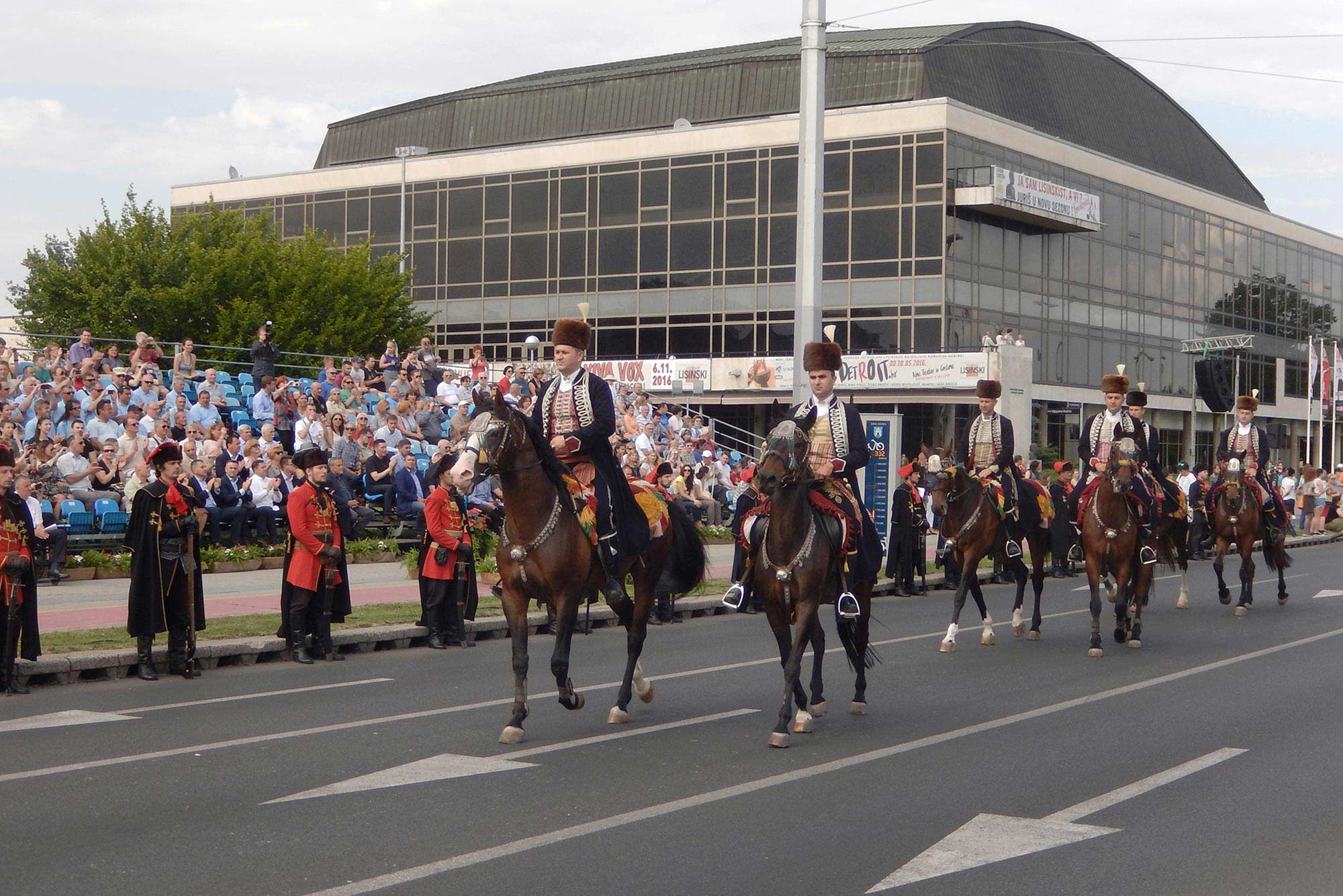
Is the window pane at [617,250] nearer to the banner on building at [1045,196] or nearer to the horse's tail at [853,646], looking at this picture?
the banner on building at [1045,196]

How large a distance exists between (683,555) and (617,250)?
49123 mm

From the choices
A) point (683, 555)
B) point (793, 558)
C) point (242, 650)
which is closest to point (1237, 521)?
point (683, 555)

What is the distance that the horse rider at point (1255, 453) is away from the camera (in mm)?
21422

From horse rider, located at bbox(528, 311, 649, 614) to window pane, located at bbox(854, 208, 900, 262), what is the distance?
44.9m

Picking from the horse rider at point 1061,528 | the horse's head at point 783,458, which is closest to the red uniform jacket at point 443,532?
the horse's head at point 783,458

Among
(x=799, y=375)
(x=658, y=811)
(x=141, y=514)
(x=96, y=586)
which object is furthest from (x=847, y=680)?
(x=96, y=586)

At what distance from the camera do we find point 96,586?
20219 millimetres

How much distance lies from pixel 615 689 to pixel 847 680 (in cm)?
210

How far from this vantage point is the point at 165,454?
13914 mm

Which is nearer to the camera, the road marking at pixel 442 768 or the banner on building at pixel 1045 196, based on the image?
the road marking at pixel 442 768

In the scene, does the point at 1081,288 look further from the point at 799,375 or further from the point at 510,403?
the point at 510,403

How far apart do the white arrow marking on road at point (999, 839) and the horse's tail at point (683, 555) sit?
4295 millimetres

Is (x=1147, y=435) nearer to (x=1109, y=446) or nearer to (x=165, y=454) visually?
(x=1109, y=446)

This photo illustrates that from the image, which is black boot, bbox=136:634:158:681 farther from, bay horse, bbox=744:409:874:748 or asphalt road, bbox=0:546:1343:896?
bay horse, bbox=744:409:874:748
